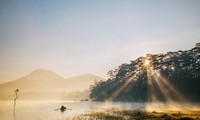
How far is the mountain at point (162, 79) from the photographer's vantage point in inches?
4498

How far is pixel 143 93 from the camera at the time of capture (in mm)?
133750

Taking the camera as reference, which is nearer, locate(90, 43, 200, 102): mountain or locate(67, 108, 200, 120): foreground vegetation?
locate(67, 108, 200, 120): foreground vegetation

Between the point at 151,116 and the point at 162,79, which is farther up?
the point at 162,79

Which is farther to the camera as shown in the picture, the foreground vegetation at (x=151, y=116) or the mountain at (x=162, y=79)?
the mountain at (x=162, y=79)

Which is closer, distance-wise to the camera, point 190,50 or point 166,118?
point 166,118

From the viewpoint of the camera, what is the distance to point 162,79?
127562 mm

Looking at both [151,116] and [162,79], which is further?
[162,79]

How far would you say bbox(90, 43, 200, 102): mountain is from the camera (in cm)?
11425

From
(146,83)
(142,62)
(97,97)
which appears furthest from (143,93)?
(97,97)

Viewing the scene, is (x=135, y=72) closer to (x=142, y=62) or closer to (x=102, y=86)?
(x=142, y=62)

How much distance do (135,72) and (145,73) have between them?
9.16m

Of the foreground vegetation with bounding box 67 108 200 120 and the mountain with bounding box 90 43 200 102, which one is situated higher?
the mountain with bounding box 90 43 200 102

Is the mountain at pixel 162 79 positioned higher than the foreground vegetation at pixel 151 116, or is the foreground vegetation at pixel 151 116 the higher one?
the mountain at pixel 162 79

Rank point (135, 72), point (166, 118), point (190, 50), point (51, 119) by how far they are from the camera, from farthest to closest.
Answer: point (135, 72), point (190, 50), point (51, 119), point (166, 118)
